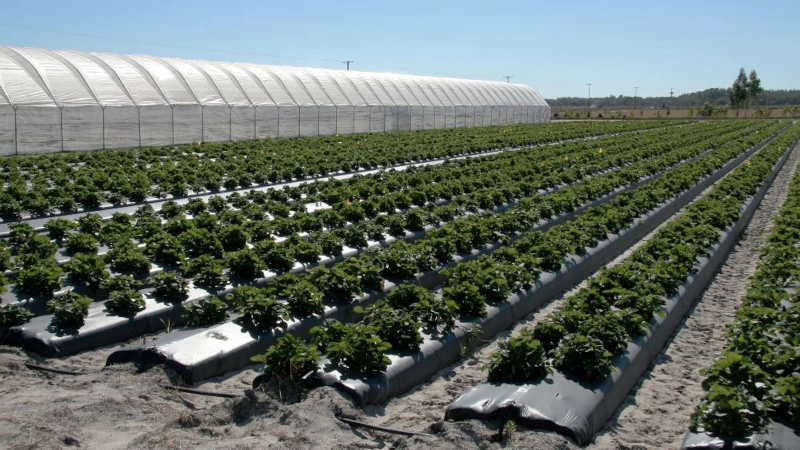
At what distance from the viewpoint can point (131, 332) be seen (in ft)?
25.6

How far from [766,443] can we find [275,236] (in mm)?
8663

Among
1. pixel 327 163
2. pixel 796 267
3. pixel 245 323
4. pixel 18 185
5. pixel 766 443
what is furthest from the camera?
pixel 327 163

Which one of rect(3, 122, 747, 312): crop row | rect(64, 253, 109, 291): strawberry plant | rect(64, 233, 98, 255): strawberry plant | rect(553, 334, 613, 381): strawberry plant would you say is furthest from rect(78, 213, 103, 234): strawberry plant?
rect(553, 334, 613, 381): strawberry plant

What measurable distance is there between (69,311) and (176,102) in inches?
990

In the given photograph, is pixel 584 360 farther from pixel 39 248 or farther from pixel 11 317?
pixel 39 248

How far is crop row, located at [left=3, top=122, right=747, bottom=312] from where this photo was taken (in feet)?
29.8

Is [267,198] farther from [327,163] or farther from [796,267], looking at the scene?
[796,267]

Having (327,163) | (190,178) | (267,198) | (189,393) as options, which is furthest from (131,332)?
(327,163)

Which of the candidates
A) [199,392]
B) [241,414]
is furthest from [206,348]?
[241,414]

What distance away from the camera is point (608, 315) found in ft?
25.4

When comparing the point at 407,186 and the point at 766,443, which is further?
the point at 407,186

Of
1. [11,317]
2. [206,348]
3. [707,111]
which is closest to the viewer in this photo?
[206,348]

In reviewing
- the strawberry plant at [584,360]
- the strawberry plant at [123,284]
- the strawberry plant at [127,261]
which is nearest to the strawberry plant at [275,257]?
the strawberry plant at [127,261]

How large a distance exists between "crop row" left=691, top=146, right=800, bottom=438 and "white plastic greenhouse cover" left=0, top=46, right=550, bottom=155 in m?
23.1
